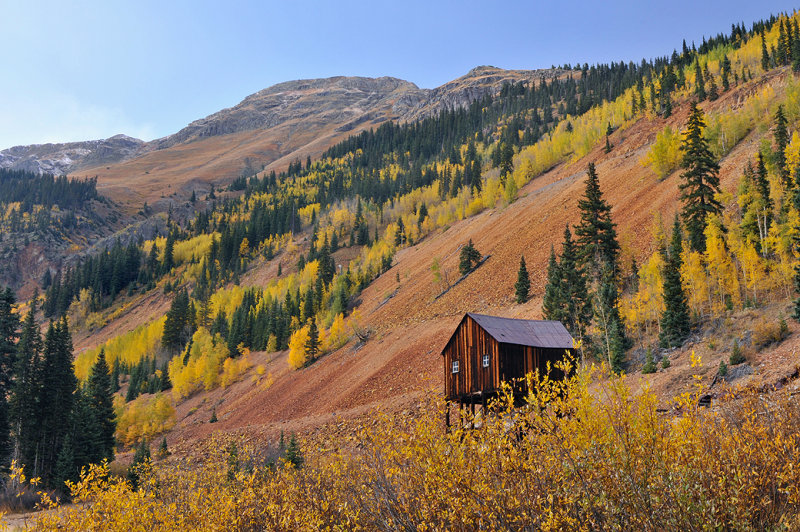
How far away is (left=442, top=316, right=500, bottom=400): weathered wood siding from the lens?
84.0 ft

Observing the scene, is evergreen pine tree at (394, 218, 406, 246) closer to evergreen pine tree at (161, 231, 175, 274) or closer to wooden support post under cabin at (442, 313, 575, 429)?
evergreen pine tree at (161, 231, 175, 274)

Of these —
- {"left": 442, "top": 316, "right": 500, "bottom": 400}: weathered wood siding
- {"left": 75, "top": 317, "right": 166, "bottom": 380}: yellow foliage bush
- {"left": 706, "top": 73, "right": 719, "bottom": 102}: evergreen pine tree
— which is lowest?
{"left": 75, "top": 317, "right": 166, "bottom": 380}: yellow foliage bush

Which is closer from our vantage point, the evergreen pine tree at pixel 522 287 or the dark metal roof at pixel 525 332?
the dark metal roof at pixel 525 332

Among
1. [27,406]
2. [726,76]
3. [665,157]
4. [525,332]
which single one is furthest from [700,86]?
[27,406]

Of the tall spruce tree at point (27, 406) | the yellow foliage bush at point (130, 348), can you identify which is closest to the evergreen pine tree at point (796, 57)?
the tall spruce tree at point (27, 406)

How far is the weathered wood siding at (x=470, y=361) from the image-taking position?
2559cm

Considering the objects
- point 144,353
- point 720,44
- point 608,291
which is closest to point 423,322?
point 608,291

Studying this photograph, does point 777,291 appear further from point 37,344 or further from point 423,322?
point 37,344

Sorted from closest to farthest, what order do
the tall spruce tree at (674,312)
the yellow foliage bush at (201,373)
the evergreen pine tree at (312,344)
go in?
the tall spruce tree at (674,312), the evergreen pine tree at (312,344), the yellow foliage bush at (201,373)

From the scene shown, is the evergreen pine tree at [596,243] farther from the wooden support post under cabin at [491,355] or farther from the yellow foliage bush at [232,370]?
the yellow foliage bush at [232,370]

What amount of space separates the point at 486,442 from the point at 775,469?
384cm

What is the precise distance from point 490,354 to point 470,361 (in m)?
1.58

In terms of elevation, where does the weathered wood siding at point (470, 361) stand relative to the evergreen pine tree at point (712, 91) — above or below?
below

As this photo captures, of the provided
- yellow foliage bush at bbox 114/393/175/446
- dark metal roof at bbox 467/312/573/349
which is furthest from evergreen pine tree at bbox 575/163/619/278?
yellow foliage bush at bbox 114/393/175/446
